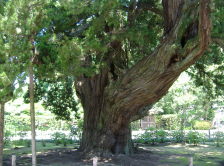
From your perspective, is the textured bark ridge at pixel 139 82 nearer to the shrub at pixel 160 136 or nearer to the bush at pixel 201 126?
the shrub at pixel 160 136

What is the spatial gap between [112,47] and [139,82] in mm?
2103

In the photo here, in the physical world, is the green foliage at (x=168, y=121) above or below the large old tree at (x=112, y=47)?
below

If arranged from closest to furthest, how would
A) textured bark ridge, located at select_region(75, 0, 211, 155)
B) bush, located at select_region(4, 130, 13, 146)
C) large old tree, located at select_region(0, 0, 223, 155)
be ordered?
large old tree, located at select_region(0, 0, 223, 155), textured bark ridge, located at select_region(75, 0, 211, 155), bush, located at select_region(4, 130, 13, 146)

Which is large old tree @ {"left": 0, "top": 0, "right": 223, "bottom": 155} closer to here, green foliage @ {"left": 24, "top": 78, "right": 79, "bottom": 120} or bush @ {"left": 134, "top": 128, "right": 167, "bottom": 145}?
green foliage @ {"left": 24, "top": 78, "right": 79, "bottom": 120}

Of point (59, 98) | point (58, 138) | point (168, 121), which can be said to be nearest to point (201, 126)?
point (168, 121)

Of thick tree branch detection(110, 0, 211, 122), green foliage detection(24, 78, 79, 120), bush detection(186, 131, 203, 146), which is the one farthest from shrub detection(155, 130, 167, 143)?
thick tree branch detection(110, 0, 211, 122)

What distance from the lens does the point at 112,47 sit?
1172cm

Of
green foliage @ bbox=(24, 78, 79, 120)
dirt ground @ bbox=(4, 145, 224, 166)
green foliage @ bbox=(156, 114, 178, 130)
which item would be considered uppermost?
green foliage @ bbox=(24, 78, 79, 120)

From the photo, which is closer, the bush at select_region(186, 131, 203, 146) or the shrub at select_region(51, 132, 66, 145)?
the bush at select_region(186, 131, 203, 146)

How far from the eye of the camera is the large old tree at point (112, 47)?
7.74m

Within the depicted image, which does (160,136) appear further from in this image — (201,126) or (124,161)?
(201,126)

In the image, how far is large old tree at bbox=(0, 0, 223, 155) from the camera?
7.74 metres

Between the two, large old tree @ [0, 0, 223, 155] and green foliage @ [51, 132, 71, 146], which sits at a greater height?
large old tree @ [0, 0, 223, 155]

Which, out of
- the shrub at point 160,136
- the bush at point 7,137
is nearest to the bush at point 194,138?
the shrub at point 160,136
